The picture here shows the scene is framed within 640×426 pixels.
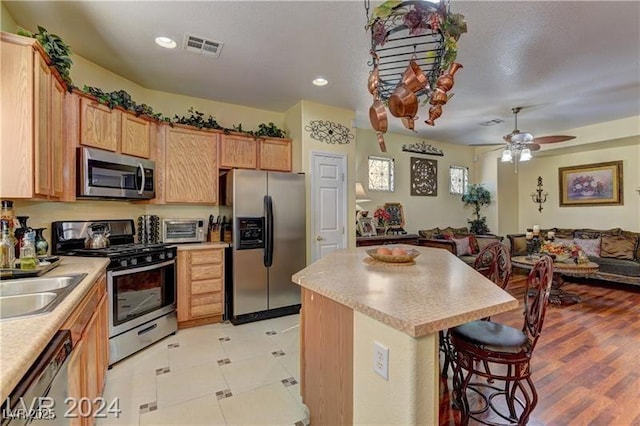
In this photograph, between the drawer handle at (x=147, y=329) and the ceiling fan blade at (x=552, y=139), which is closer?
the drawer handle at (x=147, y=329)

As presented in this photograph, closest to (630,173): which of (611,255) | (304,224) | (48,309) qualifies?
(611,255)

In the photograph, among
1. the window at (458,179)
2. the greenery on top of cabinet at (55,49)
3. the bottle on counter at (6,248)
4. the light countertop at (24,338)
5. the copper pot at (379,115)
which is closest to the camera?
the light countertop at (24,338)

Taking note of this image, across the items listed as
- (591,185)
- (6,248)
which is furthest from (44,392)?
(591,185)

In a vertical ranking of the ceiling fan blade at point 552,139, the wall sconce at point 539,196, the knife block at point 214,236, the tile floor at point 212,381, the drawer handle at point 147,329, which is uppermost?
the ceiling fan blade at point 552,139

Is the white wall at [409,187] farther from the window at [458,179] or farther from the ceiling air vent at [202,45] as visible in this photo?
the ceiling air vent at [202,45]

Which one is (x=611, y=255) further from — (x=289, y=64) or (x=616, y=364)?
(x=289, y=64)

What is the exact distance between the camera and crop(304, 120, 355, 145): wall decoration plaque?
13.4 ft

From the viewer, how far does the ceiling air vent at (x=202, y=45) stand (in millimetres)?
2582

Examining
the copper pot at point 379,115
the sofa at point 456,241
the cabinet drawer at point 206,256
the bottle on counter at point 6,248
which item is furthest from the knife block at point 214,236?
the sofa at point 456,241

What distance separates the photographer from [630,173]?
540 centimetres

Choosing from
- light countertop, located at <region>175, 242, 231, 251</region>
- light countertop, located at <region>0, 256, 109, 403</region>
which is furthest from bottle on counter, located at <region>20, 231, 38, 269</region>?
light countertop, located at <region>175, 242, 231, 251</region>

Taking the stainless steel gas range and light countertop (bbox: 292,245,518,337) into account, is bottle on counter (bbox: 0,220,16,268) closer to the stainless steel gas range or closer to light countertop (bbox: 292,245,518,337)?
the stainless steel gas range

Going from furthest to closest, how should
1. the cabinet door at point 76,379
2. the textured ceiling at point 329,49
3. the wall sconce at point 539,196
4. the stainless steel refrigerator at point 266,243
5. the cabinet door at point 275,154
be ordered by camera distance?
the wall sconce at point 539,196, the cabinet door at point 275,154, the stainless steel refrigerator at point 266,243, the textured ceiling at point 329,49, the cabinet door at point 76,379

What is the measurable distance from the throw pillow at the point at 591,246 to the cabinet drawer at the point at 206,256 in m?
6.04
